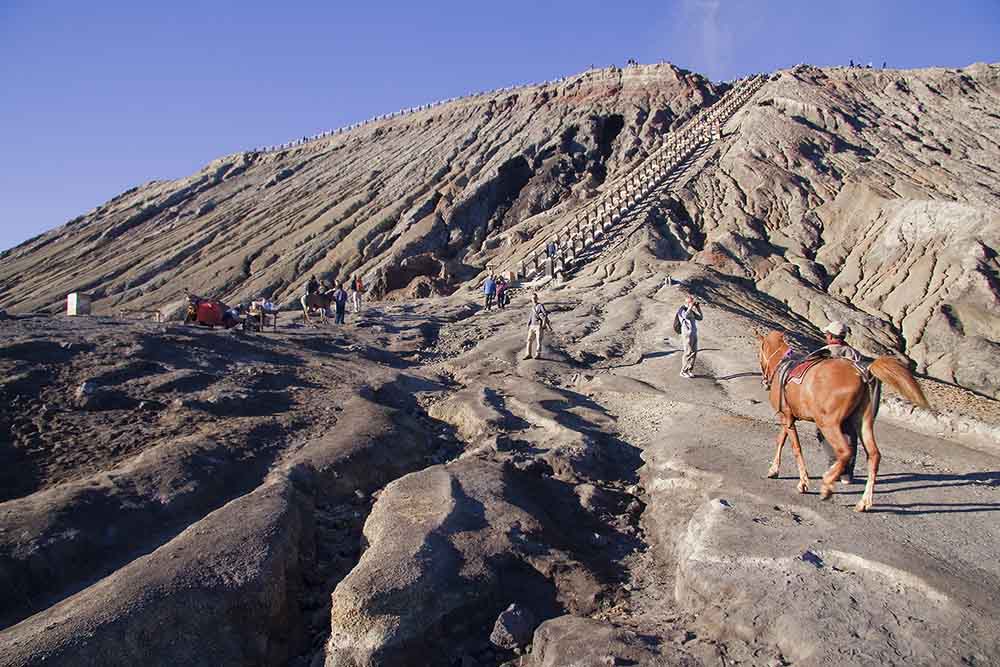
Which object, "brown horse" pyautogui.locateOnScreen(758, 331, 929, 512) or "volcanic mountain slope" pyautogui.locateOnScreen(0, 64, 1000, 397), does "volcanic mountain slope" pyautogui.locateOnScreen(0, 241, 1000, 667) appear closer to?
"brown horse" pyautogui.locateOnScreen(758, 331, 929, 512)

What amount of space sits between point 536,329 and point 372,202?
1348 inches

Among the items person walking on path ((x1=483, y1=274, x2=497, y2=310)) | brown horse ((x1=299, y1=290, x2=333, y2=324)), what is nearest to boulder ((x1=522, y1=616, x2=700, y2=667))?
brown horse ((x1=299, y1=290, x2=333, y2=324))

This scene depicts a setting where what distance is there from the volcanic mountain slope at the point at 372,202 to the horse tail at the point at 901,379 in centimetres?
2698

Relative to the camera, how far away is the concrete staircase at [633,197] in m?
28.2

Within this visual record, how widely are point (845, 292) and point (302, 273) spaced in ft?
99.0

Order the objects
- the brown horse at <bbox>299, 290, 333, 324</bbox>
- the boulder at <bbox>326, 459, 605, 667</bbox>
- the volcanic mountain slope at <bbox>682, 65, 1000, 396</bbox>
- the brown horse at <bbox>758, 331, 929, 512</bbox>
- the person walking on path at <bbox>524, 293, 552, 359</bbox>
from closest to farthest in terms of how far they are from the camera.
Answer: the boulder at <bbox>326, 459, 605, 667</bbox> < the brown horse at <bbox>758, 331, 929, 512</bbox> < the person walking on path at <bbox>524, 293, 552, 359</bbox> < the brown horse at <bbox>299, 290, 333, 324</bbox> < the volcanic mountain slope at <bbox>682, 65, 1000, 396</bbox>

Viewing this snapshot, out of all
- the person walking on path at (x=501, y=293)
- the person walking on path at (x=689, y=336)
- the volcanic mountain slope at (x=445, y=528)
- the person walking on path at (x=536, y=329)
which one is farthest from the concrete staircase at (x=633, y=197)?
the volcanic mountain slope at (x=445, y=528)

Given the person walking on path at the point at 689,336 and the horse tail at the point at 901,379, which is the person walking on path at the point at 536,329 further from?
the horse tail at the point at 901,379

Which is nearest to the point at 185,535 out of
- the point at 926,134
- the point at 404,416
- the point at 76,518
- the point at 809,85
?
the point at 76,518

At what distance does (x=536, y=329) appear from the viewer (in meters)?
14.7

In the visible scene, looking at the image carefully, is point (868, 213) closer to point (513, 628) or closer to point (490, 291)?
point (490, 291)

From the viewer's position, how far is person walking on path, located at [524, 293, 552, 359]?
14391 millimetres

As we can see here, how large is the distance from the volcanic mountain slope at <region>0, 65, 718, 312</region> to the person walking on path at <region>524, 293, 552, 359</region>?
58.6ft

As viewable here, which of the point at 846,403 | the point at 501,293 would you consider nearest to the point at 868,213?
the point at 501,293
